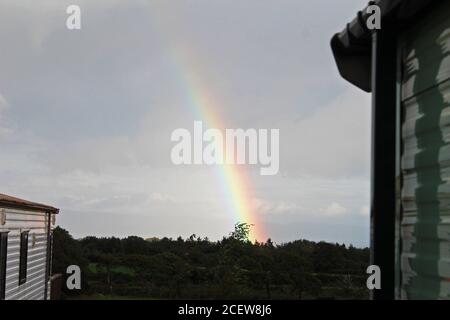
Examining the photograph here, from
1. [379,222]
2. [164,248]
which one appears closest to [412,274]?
[379,222]

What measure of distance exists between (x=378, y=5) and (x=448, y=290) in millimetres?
1520

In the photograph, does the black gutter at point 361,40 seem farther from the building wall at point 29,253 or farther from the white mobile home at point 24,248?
the building wall at point 29,253

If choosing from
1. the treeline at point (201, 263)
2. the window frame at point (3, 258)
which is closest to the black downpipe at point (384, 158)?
the treeline at point (201, 263)

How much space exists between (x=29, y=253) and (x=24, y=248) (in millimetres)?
711

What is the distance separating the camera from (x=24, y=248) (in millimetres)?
14148

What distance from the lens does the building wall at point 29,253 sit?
12250mm

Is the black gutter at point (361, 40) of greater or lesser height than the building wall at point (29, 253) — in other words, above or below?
above

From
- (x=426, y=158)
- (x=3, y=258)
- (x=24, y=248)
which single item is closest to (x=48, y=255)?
(x=24, y=248)

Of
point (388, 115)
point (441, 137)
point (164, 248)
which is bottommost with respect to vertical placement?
point (164, 248)

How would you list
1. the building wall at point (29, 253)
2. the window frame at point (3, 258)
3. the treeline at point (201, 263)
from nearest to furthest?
the window frame at point (3, 258), the building wall at point (29, 253), the treeline at point (201, 263)

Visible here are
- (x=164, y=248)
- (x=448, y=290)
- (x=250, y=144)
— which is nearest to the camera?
(x=448, y=290)

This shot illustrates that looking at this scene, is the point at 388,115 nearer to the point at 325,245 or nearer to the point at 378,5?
the point at 378,5

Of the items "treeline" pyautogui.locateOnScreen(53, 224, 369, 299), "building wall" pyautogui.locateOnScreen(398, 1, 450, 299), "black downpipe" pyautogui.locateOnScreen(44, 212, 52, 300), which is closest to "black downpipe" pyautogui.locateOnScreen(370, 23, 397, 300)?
"building wall" pyautogui.locateOnScreen(398, 1, 450, 299)
